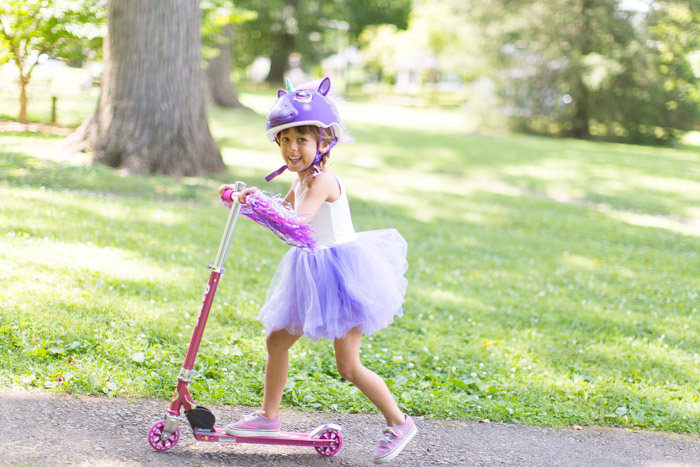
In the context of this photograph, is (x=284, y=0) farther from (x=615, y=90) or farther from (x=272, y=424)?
(x=272, y=424)

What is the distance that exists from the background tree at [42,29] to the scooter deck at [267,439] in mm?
9934

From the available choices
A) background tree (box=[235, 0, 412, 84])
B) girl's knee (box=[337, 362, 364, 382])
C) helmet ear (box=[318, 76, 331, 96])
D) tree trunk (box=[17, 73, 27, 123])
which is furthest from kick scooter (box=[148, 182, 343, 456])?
background tree (box=[235, 0, 412, 84])

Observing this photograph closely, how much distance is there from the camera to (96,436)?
3.52m

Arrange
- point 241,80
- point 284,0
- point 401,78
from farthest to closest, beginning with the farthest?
point 401,78
point 241,80
point 284,0

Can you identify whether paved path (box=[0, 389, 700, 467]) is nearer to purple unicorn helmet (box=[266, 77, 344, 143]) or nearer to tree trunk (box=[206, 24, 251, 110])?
purple unicorn helmet (box=[266, 77, 344, 143])

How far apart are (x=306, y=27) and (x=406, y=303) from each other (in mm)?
33417

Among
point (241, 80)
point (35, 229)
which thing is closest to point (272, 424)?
point (35, 229)

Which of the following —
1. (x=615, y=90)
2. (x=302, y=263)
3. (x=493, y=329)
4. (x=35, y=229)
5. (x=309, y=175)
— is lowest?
(x=493, y=329)

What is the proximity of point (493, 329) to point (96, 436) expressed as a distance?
3.57 meters

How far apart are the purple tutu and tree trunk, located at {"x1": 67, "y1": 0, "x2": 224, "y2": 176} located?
7.39 m

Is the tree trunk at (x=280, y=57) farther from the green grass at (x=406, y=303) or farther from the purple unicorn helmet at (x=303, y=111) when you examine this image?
the purple unicorn helmet at (x=303, y=111)

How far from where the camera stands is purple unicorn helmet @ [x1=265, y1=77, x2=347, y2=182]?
333 centimetres

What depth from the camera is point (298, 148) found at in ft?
11.2

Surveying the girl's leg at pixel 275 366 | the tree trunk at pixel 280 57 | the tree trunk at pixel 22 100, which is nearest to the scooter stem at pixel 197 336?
the girl's leg at pixel 275 366
